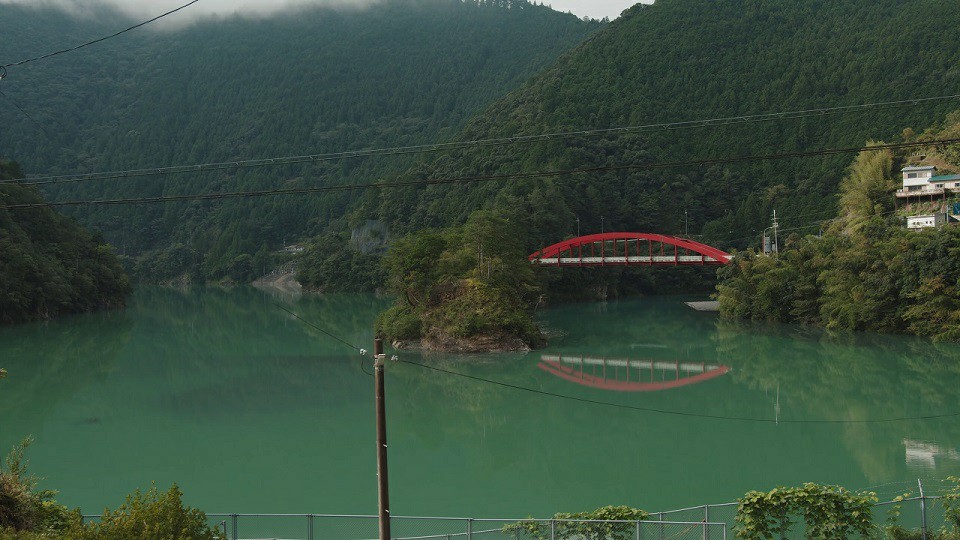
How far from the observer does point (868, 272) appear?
3117 centimetres

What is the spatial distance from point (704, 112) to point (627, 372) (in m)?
52.0

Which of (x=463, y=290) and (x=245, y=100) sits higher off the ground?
(x=245, y=100)

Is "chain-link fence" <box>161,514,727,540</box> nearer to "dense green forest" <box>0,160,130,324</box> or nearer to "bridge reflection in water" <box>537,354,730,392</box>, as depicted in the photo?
"bridge reflection in water" <box>537,354,730,392</box>

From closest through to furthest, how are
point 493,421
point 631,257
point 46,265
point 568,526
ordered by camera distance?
point 568,526 < point 493,421 < point 46,265 < point 631,257

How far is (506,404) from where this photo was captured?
2103cm

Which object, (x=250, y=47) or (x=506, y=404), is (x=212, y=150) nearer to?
(x=250, y=47)

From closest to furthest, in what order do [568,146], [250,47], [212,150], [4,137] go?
[568,146], [4,137], [212,150], [250,47]

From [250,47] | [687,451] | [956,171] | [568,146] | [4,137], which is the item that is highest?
[250,47]

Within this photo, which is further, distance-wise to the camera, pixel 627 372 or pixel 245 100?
pixel 245 100

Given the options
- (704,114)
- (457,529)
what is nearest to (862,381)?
(457,529)

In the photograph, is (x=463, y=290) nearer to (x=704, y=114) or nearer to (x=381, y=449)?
(x=381, y=449)

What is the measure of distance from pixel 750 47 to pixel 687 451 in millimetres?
69985

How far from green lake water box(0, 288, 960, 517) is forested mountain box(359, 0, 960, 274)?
2255cm

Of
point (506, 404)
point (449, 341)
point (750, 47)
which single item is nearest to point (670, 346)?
point (449, 341)
